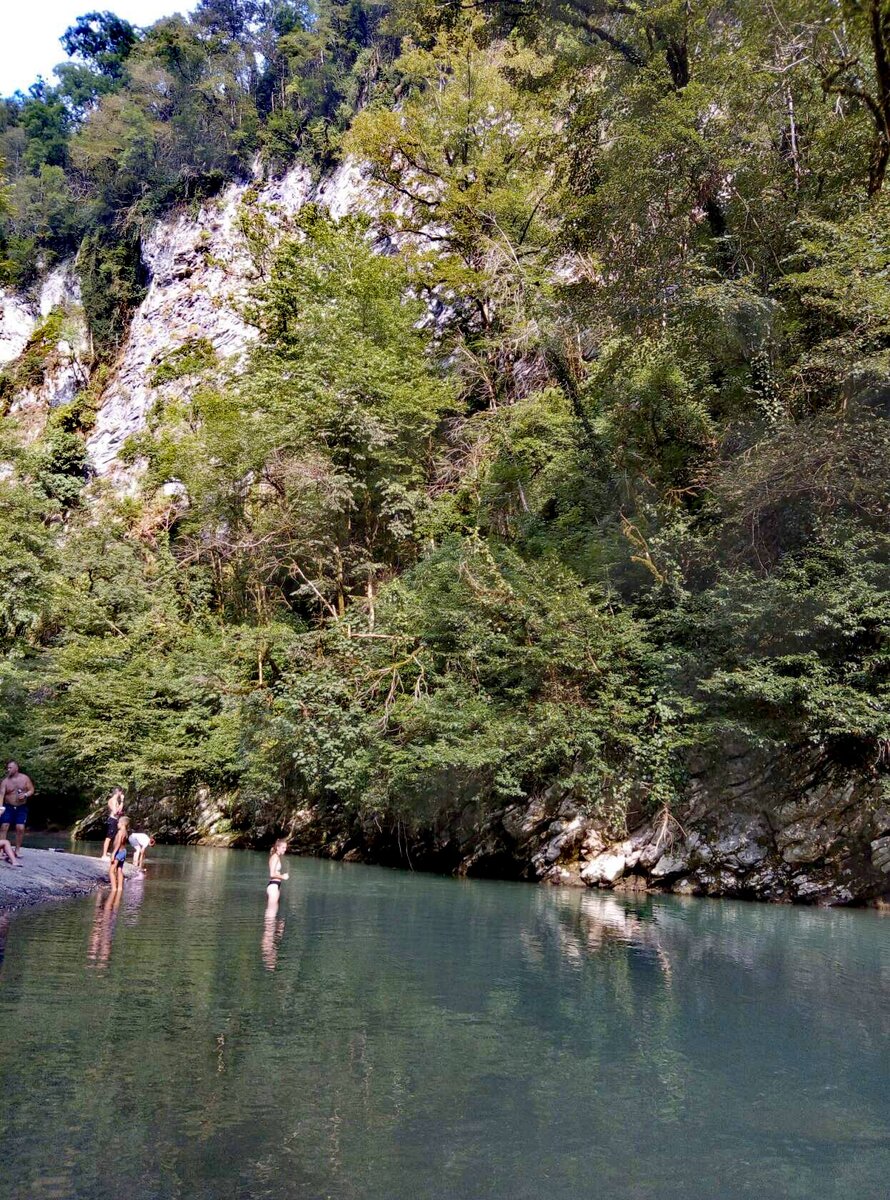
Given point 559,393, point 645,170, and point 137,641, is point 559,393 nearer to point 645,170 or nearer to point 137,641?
point 645,170

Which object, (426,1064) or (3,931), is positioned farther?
(3,931)

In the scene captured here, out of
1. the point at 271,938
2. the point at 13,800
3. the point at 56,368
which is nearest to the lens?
the point at 271,938

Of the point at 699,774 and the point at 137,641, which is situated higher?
the point at 137,641

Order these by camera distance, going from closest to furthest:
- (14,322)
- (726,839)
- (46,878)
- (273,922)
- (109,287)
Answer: (273,922), (46,878), (726,839), (109,287), (14,322)

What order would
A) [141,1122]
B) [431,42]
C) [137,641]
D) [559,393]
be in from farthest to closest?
[431,42] → [137,641] → [559,393] → [141,1122]

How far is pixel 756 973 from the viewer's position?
381 inches

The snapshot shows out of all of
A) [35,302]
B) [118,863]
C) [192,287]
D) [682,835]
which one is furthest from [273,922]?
[35,302]

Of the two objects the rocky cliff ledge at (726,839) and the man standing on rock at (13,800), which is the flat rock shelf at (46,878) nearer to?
the man standing on rock at (13,800)

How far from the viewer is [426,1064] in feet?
19.3

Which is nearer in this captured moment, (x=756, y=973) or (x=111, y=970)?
(x=111, y=970)

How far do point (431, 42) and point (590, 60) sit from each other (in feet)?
64.5

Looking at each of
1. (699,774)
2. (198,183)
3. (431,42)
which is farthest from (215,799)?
(198,183)

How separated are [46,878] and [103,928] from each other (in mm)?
4027

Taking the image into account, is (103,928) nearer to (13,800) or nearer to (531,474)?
(13,800)
